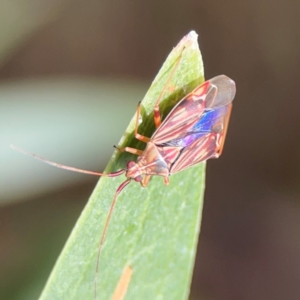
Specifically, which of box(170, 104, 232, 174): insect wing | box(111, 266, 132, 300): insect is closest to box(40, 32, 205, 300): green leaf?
box(111, 266, 132, 300): insect

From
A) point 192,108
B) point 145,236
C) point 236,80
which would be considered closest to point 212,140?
point 192,108

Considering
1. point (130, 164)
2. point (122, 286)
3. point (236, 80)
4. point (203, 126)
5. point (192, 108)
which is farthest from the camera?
point (236, 80)

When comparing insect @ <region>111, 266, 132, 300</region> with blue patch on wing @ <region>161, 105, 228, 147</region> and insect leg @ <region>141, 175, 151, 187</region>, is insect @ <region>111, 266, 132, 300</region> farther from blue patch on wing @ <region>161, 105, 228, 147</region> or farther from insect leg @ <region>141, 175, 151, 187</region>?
blue patch on wing @ <region>161, 105, 228, 147</region>

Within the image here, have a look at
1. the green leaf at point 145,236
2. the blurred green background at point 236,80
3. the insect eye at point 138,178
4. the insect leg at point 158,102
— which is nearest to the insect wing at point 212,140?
the insect leg at point 158,102

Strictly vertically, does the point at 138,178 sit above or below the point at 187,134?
above

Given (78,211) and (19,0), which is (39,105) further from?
(19,0)

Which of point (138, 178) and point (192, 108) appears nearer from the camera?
point (138, 178)

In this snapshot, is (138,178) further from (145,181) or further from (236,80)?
(236,80)
